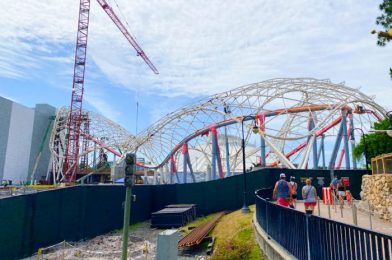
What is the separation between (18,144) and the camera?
69.4 metres

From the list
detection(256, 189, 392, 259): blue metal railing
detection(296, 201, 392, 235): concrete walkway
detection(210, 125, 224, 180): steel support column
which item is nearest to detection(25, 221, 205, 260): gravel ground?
detection(256, 189, 392, 259): blue metal railing

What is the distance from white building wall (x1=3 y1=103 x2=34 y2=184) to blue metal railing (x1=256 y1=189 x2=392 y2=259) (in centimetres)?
6944

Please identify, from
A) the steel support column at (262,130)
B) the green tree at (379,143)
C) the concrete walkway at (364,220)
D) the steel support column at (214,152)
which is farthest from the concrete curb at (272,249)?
the steel support column at (214,152)

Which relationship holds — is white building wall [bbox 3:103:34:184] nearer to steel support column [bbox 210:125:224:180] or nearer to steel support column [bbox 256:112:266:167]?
steel support column [bbox 210:125:224:180]

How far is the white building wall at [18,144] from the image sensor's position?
6631 cm

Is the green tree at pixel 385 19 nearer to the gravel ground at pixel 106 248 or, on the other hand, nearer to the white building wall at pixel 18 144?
the gravel ground at pixel 106 248

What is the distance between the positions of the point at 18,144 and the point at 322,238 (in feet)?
248

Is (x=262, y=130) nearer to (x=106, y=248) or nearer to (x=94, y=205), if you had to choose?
(x=94, y=205)

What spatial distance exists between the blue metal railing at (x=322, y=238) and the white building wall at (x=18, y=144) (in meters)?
69.4

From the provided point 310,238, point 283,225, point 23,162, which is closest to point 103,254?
point 283,225

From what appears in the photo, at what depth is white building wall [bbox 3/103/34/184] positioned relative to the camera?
2611 inches

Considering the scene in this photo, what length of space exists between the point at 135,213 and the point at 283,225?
1556cm

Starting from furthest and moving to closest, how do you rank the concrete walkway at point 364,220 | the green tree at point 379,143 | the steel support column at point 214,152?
the steel support column at point 214,152 < the green tree at point 379,143 < the concrete walkway at point 364,220

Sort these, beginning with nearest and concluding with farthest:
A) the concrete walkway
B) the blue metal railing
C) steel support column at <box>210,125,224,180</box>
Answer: the blue metal railing < the concrete walkway < steel support column at <box>210,125,224,180</box>
